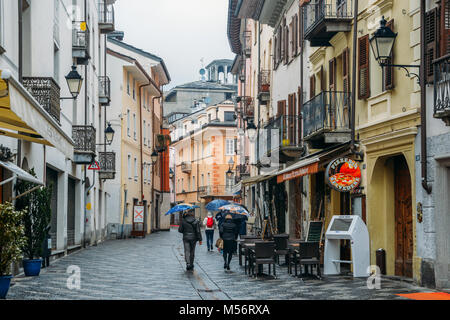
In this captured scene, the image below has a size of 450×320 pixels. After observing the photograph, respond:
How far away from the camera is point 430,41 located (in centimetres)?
1479

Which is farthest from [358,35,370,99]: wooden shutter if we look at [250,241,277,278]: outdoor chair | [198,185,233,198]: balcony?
[198,185,233,198]: balcony

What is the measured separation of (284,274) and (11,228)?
8.22m

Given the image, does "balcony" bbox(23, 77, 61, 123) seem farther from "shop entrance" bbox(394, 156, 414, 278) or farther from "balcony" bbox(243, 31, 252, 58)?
"balcony" bbox(243, 31, 252, 58)

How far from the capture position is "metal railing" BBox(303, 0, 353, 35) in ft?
65.0

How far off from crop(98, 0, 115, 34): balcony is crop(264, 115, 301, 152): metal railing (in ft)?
43.6

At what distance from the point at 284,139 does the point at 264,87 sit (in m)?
8.55

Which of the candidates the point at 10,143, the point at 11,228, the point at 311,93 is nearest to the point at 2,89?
the point at 11,228

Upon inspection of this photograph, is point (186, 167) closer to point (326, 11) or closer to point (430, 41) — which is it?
point (326, 11)

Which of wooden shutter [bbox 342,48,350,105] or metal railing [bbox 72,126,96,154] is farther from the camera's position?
metal railing [bbox 72,126,96,154]

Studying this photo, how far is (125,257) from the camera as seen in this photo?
25578 millimetres

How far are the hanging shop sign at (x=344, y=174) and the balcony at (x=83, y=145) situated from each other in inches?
474

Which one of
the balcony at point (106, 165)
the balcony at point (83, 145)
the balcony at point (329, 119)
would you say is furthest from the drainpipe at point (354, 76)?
the balcony at point (106, 165)

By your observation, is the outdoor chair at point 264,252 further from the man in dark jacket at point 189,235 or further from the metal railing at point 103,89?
the metal railing at point 103,89

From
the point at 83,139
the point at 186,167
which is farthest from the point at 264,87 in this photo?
the point at 186,167
